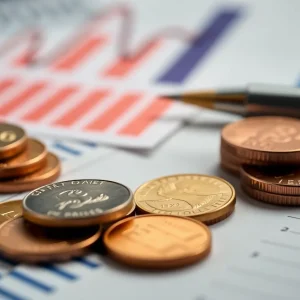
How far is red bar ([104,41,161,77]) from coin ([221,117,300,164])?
36cm

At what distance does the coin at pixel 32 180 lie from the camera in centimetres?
76

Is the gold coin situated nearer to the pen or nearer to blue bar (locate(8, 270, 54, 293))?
blue bar (locate(8, 270, 54, 293))

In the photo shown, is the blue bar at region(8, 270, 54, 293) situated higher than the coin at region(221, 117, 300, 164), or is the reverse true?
the coin at region(221, 117, 300, 164)

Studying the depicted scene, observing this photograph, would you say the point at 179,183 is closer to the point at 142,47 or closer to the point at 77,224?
the point at 77,224

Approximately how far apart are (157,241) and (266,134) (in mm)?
261

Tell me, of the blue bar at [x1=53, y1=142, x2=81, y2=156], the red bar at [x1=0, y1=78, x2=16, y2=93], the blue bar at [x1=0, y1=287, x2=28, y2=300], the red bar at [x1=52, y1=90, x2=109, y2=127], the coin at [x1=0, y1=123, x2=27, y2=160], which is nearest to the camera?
the blue bar at [x1=0, y1=287, x2=28, y2=300]

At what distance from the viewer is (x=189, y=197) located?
27.8 inches

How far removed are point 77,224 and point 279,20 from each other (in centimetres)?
92

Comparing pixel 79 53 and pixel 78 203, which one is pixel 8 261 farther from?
pixel 79 53

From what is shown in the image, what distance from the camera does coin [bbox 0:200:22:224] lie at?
2.24 ft

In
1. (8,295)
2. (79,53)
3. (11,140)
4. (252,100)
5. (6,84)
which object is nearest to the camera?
(8,295)

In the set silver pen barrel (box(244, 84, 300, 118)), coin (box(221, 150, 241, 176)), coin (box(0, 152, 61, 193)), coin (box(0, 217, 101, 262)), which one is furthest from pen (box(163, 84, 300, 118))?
coin (box(0, 217, 101, 262))

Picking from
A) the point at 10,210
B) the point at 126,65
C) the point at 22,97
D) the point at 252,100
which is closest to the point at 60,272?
the point at 10,210

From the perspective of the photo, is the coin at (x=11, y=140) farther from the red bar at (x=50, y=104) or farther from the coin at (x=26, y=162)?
the red bar at (x=50, y=104)
